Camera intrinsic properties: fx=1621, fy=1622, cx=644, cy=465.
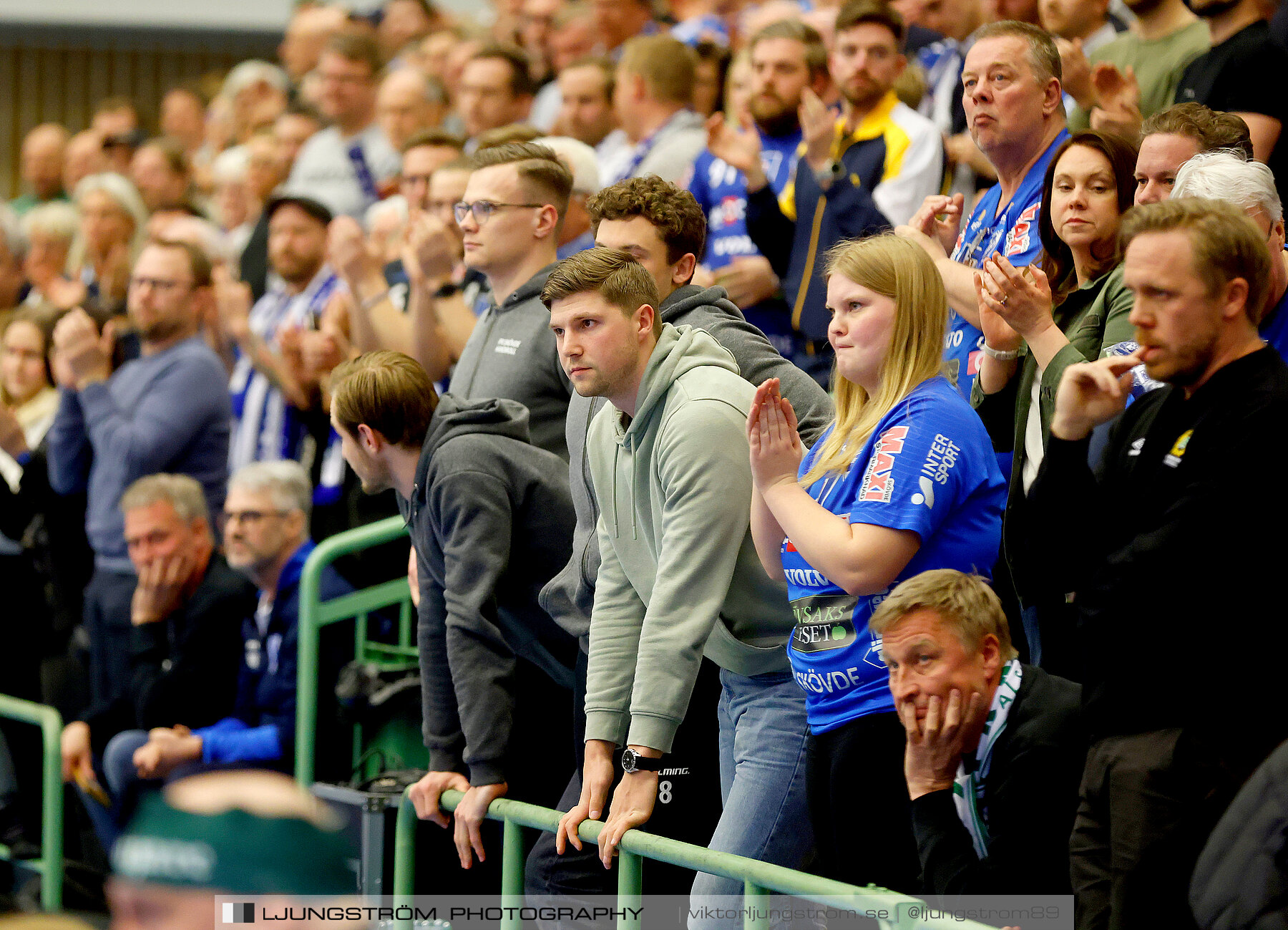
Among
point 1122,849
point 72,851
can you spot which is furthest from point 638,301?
point 72,851

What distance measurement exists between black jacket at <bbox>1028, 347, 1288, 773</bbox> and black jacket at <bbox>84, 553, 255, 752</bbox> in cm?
400

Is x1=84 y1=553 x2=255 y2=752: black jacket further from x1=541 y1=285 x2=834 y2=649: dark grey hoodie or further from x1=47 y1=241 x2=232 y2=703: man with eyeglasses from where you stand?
x1=541 y1=285 x2=834 y2=649: dark grey hoodie

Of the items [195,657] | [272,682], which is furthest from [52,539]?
[272,682]

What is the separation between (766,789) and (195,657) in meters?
3.26

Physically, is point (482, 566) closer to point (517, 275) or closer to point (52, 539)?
point (517, 275)

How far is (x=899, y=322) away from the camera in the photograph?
334 centimetres

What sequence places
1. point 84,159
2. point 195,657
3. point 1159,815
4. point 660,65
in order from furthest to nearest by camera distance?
point 84,159 → point 660,65 → point 195,657 → point 1159,815

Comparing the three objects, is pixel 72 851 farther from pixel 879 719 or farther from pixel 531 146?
pixel 879 719

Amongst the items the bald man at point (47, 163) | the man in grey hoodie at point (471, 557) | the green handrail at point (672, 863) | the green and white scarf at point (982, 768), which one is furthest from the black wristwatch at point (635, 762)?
the bald man at point (47, 163)

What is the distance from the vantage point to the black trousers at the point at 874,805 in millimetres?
3217

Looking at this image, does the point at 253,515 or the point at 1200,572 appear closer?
the point at 1200,572

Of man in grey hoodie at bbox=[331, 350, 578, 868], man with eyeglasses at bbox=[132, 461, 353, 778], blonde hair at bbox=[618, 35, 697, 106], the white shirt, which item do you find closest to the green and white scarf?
man in grey hoodie at bbox=[331, 350, 578, 868]

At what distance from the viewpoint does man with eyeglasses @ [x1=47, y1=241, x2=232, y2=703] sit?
6.70m

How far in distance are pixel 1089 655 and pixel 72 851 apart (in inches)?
201
